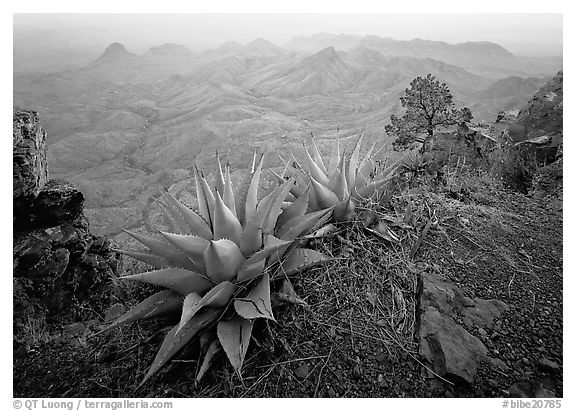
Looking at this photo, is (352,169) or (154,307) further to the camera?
(352,169)

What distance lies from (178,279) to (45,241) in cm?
142

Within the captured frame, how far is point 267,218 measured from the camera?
4.98ft

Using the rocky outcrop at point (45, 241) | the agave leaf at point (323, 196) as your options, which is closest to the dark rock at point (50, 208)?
the rocky outcrop at point (45, 241)

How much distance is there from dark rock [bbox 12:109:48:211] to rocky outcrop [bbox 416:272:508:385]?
6.76 ft

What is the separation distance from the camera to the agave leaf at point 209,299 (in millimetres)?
1240

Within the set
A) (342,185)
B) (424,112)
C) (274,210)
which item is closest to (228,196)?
(274,210)

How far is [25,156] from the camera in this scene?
2.12 m

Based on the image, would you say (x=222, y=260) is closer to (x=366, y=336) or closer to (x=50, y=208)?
(x=366, y=336)

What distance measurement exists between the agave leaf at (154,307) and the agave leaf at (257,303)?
254 mm

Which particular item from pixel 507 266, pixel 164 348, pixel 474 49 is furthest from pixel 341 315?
pixel 474 49

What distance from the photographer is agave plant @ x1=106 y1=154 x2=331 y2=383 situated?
133 centimetres

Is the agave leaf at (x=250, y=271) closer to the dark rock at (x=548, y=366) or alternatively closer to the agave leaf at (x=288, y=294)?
the agave leaf at (x=288, y=294)

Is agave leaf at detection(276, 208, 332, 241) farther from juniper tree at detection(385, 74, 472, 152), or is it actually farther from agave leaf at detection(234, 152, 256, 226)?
juniper tree at detection(385, 74, 472, 152)

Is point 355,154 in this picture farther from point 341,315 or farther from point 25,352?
point 25,352
